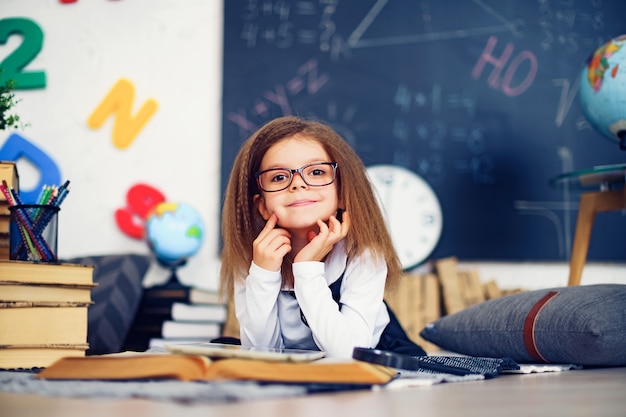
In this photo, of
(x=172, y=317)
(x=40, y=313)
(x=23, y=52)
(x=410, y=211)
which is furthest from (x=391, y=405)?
(x=23, y=52)

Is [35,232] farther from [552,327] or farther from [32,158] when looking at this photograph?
[32,158]

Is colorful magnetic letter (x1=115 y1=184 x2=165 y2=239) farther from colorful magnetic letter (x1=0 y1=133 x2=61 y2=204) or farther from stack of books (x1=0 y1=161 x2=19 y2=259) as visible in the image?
stack of books (x1=0 y1=161 x2=19 y2=259)

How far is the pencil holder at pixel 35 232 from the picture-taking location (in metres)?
1.35

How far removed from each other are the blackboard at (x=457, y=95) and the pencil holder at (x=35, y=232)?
5.27 feet

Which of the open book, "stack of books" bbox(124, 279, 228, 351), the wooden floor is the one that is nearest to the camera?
the wooden floor

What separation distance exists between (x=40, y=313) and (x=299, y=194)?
52 centimetres

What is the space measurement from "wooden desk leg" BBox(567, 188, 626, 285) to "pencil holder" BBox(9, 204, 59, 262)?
1.61 meters

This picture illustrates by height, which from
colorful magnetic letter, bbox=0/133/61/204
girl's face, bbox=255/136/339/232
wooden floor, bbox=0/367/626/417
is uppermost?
colorful magnetic letter, bbox=0/133/61/204

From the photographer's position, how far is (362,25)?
3082 millimetres

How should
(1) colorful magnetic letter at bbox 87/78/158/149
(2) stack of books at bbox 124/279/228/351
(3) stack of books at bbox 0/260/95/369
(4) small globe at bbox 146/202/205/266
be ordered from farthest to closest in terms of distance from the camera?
1. (1) colorful magnetic letter at bbox 87/78/158/149
2. (4) small globe at bbox 146/202/205/266
3. (2) stack of books at bbox 124/279/228/351
4. (3) stack of books at bbox 0/260/95/369

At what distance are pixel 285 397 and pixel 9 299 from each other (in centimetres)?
70

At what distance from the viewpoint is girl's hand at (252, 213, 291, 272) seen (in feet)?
4.44

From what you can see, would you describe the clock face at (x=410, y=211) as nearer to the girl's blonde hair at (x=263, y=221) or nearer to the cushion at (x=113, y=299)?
the cushion at (x=113, y=299)

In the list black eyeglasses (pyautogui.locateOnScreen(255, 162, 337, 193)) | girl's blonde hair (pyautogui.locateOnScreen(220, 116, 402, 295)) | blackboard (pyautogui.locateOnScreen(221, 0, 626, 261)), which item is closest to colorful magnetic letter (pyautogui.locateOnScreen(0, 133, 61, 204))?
blackboard (pyautogui.locateOnScreen(221, 0, 626, 261))
